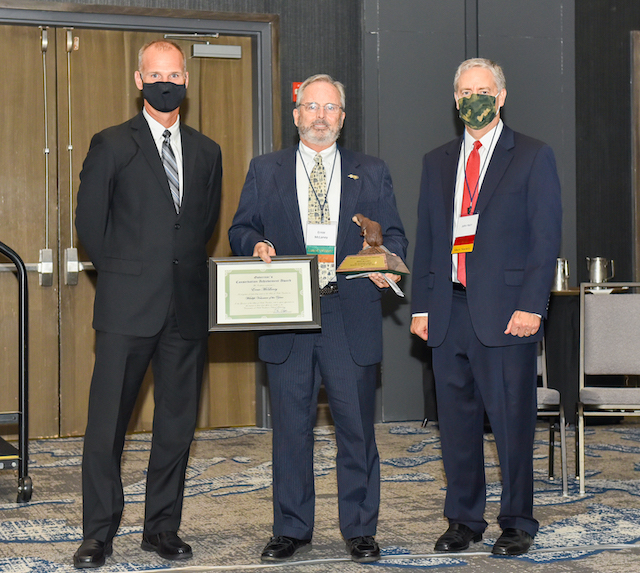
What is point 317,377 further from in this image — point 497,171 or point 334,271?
point 497,171

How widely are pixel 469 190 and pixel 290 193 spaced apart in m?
0.66

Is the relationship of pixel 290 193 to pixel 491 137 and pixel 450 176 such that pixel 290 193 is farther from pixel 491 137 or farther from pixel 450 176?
pixel 491 137

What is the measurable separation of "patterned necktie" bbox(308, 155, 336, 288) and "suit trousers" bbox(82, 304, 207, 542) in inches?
20.2

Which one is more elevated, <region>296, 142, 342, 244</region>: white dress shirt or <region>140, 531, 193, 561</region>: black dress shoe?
<region>296, 142, 342, 244</region>: white dress shirt

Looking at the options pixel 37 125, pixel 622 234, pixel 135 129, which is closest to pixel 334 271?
pixel 135 129

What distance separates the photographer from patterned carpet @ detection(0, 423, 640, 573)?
2.91m

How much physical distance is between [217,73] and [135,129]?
2.94 m

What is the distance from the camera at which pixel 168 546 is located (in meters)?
2.96

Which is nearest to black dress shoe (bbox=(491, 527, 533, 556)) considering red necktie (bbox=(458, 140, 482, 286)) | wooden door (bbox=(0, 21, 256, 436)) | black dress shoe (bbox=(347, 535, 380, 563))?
black dress shoe (bbox=(347, 535, 380, 563))

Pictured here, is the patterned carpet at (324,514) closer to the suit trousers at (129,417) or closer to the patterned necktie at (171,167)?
the suit trousers at (129,417)

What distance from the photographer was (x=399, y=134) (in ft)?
19.4

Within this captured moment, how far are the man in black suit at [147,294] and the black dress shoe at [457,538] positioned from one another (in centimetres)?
91

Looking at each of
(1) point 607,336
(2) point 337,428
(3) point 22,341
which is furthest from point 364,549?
(3) point 22,341

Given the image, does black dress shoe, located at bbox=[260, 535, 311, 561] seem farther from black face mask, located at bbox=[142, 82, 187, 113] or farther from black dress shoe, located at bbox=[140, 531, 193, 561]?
black face mask, located at bbox=[142, 82, 187, 113]
